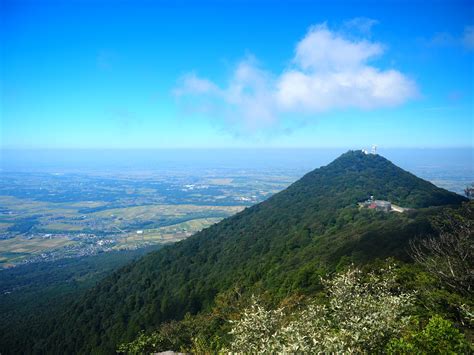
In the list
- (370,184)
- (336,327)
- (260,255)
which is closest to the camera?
(336,327)

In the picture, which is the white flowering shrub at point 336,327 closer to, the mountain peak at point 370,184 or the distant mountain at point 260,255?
the distant mountain at point 260,255

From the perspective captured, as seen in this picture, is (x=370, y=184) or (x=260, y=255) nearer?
(x=260, y=255)

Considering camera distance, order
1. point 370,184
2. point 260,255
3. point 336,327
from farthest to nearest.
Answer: point 370,184 < point 260,255 < point 336,327

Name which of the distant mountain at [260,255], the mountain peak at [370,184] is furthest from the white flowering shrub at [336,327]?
the mountain peak at [370,184]

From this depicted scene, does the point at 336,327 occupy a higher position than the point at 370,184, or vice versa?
the point at 370,184

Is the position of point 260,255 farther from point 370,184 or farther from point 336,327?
point 336,327

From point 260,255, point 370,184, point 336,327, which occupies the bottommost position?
point 260,255

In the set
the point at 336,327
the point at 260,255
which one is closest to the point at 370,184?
the point at 260,255

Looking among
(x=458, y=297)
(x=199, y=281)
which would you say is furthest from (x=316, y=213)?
(x=458, y=297)
